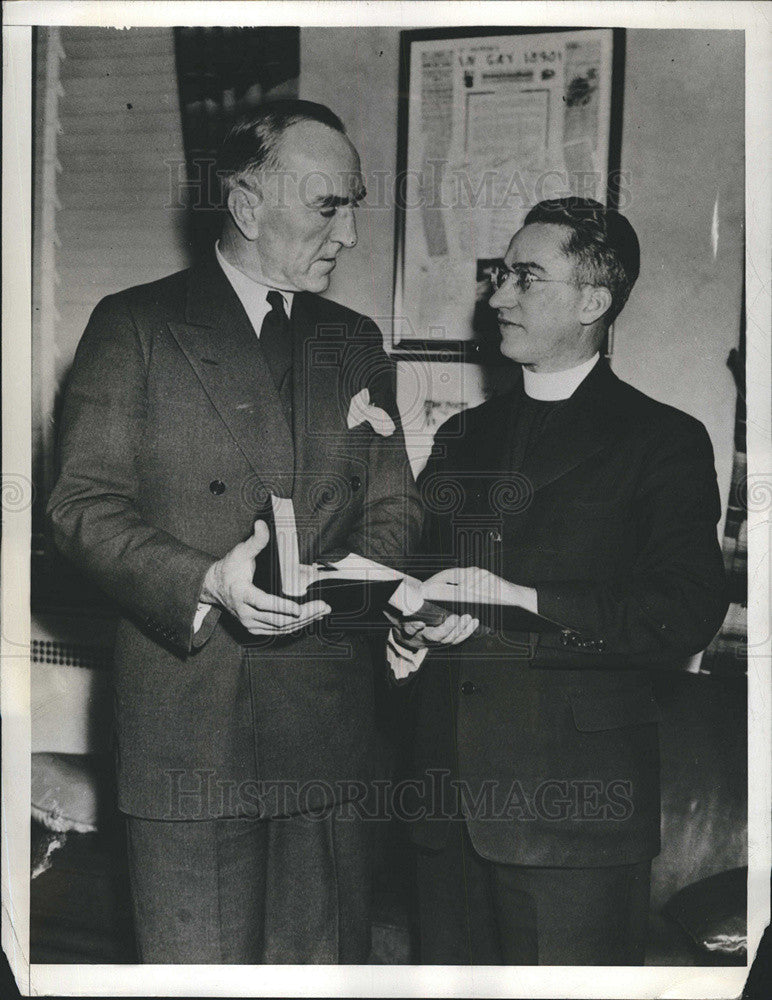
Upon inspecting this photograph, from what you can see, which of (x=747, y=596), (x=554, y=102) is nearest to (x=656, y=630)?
(x=747, y=596)

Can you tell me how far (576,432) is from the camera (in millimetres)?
1674

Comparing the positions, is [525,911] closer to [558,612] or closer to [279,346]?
[558,612]

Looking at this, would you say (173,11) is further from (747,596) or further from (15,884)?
(15,884)

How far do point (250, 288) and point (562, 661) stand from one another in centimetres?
82

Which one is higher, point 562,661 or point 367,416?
point 367,416

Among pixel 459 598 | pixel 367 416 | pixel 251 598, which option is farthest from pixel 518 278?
pixel 251 598

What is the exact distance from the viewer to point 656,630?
1677mm

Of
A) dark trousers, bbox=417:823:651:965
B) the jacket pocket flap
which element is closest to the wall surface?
the jacket pocket flap

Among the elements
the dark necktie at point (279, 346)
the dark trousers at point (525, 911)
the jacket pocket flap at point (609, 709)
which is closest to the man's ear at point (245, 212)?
the dark necktie at point (279, 346)

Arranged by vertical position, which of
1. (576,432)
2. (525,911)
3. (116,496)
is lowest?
(525,911)

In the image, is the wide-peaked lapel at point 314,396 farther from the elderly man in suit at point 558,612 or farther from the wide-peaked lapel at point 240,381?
the elderly man in suit at point 558,612

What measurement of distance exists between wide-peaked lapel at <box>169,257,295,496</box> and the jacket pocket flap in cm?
61

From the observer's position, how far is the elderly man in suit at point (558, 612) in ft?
5.46

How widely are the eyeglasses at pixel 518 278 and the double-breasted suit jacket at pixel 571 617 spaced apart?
0.55ft
